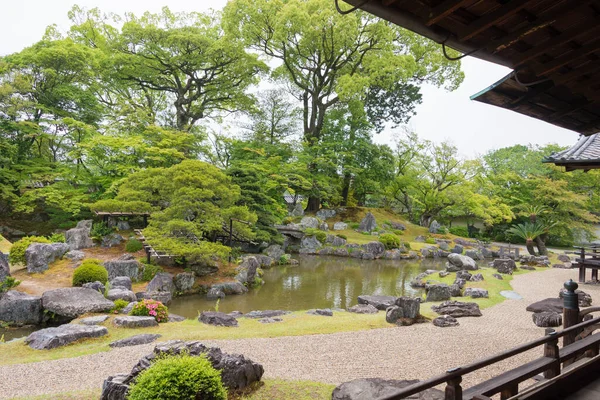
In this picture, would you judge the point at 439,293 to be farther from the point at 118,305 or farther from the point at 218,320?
the point at 118,305

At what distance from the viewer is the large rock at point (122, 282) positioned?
10367 mm

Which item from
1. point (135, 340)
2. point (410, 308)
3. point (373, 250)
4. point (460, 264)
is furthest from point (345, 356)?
point (373, 250)

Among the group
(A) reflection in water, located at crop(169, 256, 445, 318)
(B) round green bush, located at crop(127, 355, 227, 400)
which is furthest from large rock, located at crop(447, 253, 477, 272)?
(B) round green bush, located at crop(127, 355, 227, 400)

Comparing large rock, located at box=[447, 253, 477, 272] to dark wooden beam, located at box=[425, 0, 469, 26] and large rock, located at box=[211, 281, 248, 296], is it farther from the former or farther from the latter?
dark wooden beam, located at box=[425, 0, 469, 26]

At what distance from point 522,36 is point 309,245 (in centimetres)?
1836

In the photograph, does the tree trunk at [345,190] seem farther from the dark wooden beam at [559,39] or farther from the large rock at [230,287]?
the dark wooden beam at [559,39]

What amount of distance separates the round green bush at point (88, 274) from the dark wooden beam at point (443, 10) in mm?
10675

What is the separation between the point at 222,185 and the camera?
12734 mm

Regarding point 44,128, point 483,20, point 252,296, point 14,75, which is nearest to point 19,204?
point 44,128

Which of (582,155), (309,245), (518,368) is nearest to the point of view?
(518,368)

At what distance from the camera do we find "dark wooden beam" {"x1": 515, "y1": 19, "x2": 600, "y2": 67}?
93.8 inches

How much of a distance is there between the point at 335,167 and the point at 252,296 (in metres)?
14.3

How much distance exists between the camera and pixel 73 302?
856 cm

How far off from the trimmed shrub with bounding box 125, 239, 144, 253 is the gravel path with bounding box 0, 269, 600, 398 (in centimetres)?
852
